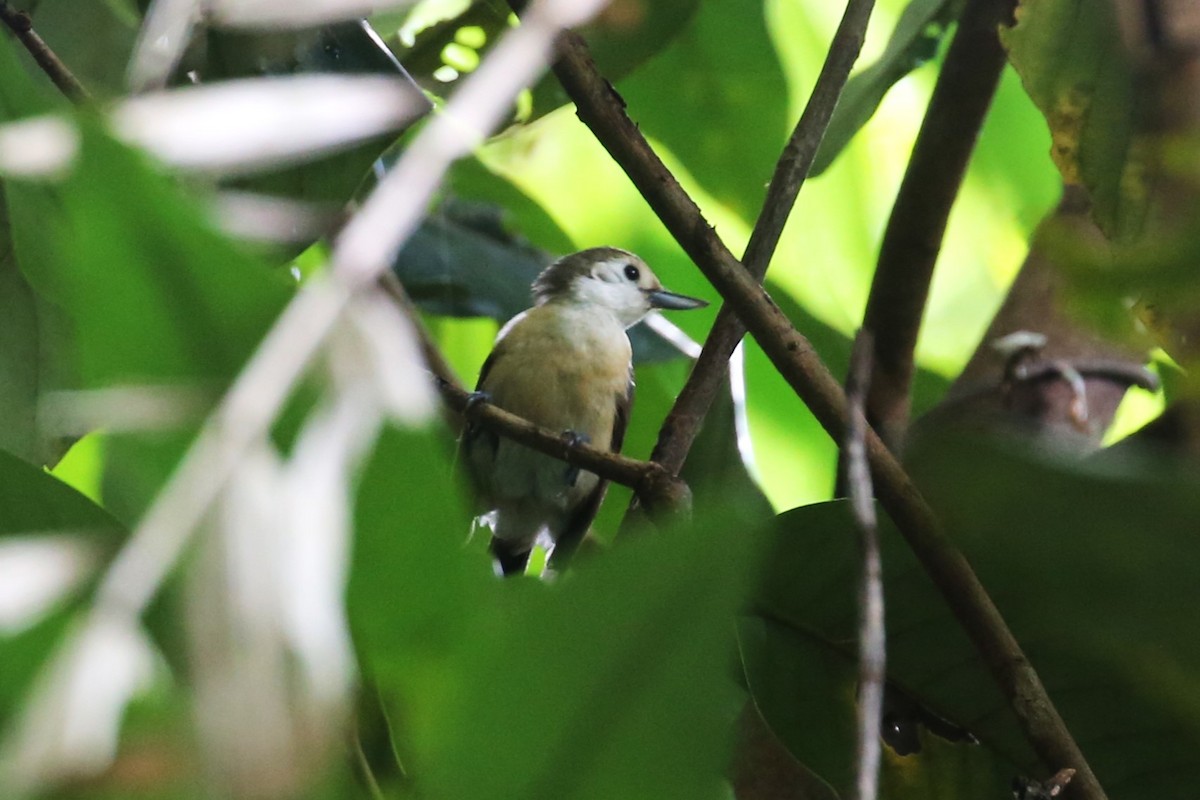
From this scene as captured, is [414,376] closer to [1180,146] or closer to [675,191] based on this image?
[1180,146]

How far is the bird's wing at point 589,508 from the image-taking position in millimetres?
2311

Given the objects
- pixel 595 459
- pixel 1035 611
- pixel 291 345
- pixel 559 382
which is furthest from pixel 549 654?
pixel 559 382

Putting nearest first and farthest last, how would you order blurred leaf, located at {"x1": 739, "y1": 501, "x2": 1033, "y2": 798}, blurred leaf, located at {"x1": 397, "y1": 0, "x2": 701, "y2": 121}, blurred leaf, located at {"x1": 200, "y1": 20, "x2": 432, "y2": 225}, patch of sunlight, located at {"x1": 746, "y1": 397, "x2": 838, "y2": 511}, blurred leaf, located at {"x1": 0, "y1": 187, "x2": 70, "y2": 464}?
1. blurred leaf, located at {"x1": 739, "y1": 501, "x2": 1033, "y2": 798}
2. blurred leaf, located at {"x1": 0, "y1": 187, "x2": 70, "y2": 464}
3. blurred leaf, located at {"x1": 200, "y1": 20, "x2": 432, "y2": 225}
4. blurred leaf, located at {"x1": 397, "y1": 0, "x2": 701, "y2": 121}
5. patch of sunlight, located at {"x1": 746, "y1": 397, "x2": 838, "y2": 511}

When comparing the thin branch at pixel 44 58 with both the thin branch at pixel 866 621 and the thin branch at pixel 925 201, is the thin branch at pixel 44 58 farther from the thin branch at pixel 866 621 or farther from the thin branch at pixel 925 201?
the thin branch at pixel 925 201

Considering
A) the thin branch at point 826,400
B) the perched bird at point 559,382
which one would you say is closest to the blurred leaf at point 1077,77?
the thin branch at point 826,400

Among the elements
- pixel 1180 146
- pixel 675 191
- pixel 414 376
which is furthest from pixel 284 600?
pixel 675 191

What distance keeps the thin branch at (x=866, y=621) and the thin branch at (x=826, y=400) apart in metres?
0.13

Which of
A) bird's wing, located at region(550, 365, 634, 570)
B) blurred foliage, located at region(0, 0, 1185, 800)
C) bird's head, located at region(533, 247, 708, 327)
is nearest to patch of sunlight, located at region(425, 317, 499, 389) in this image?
blurred foliage, located at region(0, 0, 1185, 800)

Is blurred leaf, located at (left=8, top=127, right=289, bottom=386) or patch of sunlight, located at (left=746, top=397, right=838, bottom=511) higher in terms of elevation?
patch of sunlight, located at (left=746, top=397, right=838, bottom=511)

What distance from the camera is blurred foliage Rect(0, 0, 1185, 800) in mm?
518

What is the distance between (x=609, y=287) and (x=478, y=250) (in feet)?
2.05

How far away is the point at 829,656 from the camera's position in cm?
121

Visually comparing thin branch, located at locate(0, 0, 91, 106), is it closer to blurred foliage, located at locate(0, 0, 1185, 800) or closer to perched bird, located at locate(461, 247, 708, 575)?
blurred foliage, located at locate(0, 0, 1185, 800)

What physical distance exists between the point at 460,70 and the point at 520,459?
1.12 m
